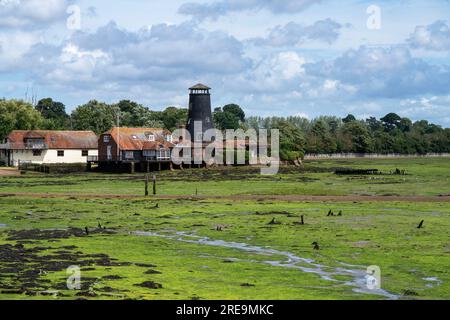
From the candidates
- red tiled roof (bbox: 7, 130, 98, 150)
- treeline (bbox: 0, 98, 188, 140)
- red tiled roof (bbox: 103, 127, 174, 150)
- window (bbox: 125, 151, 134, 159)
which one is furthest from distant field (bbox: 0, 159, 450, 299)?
treeline (bbox: 0, 98, 188, 140)

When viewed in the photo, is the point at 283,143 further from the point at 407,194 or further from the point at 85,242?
the point at 85,242

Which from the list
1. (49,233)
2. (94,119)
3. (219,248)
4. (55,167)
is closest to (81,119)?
A: (94,119)

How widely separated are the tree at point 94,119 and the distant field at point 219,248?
323 feet

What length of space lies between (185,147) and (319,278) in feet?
337

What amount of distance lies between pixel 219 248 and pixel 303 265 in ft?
21.1

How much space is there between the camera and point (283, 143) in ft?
509

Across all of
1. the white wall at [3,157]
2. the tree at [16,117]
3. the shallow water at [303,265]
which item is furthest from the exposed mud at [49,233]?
the tree at [16,117]

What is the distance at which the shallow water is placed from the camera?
31062 mm

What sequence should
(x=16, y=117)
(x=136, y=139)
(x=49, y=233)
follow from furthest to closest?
1. (x=16, y=117)
2. (x=136, y=139)
3. (x=49, y=233)

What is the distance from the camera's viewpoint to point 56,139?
135 m

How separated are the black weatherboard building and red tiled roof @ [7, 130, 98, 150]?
19.2 metres

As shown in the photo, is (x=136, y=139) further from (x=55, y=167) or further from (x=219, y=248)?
(x=219, y=248)

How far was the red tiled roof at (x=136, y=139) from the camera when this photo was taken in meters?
129
